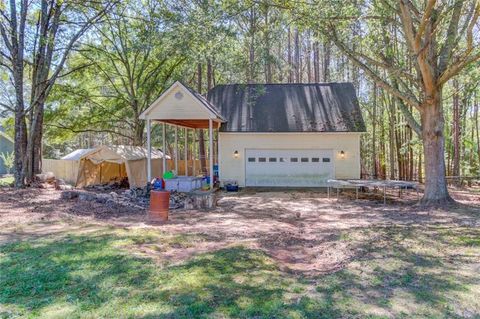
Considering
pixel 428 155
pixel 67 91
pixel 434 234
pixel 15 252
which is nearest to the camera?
pixel 15 252

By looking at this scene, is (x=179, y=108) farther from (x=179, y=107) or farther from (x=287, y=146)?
(x=287, y=146)

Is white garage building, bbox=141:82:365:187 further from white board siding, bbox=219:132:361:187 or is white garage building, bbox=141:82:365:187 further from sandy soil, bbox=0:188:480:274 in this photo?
sandy soil, bbox=0:188:480:274

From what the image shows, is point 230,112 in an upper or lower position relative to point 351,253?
upper

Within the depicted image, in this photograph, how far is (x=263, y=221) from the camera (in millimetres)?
9500

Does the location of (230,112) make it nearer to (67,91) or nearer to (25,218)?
(67,91)

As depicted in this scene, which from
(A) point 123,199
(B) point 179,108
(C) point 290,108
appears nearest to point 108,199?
(A) point 123,199

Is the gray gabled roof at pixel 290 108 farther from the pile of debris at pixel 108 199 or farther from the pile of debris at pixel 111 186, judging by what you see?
the pile of debris at pixel 108 199

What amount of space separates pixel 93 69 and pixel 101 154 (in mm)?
6579

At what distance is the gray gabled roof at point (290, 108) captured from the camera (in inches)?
668

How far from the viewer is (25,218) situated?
893cm

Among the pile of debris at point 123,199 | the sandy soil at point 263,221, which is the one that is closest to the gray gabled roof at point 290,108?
the sandy soil at point 263,221

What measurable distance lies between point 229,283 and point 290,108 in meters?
14.3

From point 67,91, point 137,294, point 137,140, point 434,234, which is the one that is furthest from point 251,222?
point 67,91

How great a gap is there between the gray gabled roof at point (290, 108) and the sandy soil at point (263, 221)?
4581mm
